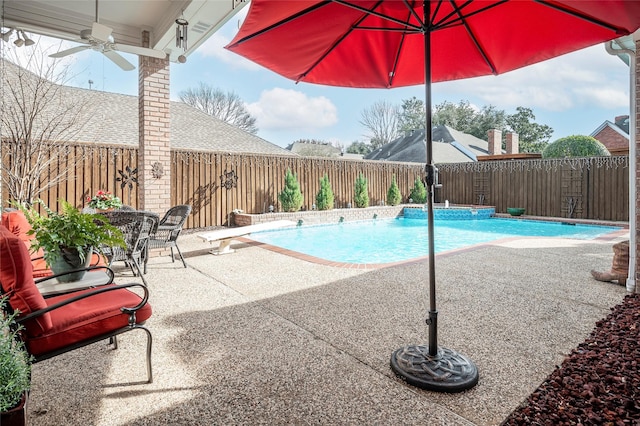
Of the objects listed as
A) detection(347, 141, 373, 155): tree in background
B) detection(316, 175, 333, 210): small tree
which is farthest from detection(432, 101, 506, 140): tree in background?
detection(316, 175, 333, 210): small tree

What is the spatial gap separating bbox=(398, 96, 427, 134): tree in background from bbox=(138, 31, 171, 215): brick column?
3144 centimetres

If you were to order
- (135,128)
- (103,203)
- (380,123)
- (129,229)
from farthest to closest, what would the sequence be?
1. (380,123)
2. (135,128)
3. (103,203)
4. (129,229)

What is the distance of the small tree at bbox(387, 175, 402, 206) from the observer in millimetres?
15203

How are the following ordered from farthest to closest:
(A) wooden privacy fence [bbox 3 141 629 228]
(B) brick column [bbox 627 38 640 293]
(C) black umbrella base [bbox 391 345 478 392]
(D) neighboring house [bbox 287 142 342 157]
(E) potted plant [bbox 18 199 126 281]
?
1. (D) neighboring house [bbox 287 142 342 157]
2. (A) wooden privacy fence [bbox 3 141 629 228]
3. (B) brick column [bbox 627 38 640 293]
4. (E) potted plant [bbox 18 199 126 281]
5. (C) black umbrella base [bbox 391 345 478 392]

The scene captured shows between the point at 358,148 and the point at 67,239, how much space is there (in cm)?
3748

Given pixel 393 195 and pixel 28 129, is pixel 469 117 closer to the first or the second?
pixel 393 195

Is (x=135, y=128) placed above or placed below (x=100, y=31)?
above

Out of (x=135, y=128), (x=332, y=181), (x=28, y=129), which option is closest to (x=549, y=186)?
(x=332, y=181)

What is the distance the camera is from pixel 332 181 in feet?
45.1

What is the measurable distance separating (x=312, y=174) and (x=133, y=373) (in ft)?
36.3

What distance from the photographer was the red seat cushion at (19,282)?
1814mm

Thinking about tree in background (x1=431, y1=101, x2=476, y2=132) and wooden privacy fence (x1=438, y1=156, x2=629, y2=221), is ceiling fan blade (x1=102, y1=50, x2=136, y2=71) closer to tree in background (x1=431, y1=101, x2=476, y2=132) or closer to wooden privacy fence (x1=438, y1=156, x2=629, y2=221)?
wooden privacy fence (x1=438, y1=156, x2=629, y2=221)

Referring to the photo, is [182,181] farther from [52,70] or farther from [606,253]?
[606,253]

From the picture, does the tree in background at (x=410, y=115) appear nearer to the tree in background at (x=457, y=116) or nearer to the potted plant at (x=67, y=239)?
the tree in background at (x=457, y=116)
